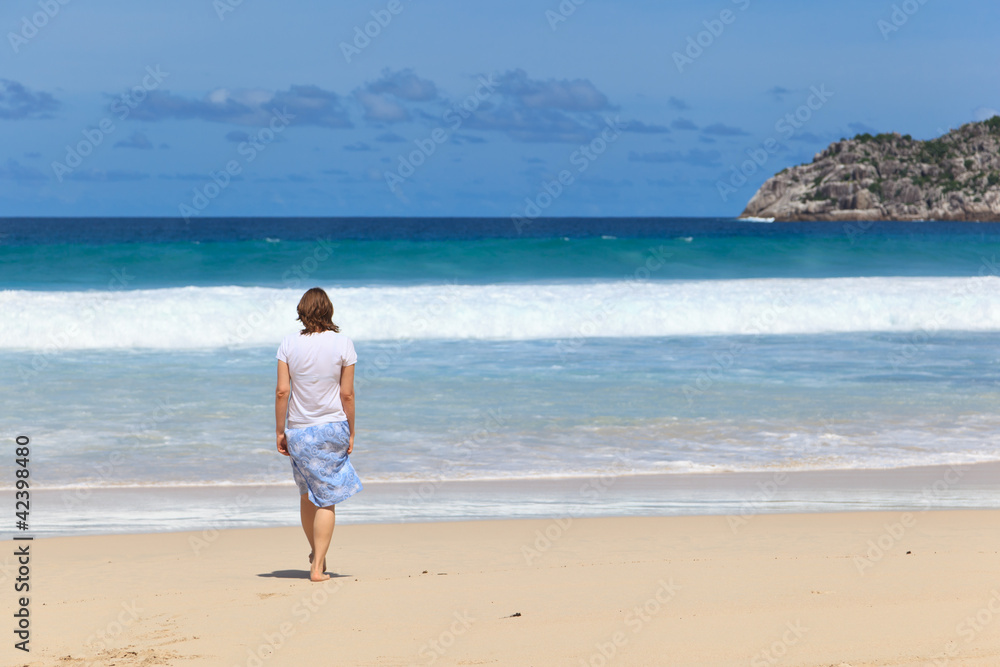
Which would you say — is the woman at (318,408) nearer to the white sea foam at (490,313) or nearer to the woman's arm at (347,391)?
the woman's arm at (347,391)

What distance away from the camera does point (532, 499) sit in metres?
6.57

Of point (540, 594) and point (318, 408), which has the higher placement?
point (318, 408)

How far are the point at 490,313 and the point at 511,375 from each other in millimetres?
7237

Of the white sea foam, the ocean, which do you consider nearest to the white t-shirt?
the ocean

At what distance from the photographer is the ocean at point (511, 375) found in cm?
784

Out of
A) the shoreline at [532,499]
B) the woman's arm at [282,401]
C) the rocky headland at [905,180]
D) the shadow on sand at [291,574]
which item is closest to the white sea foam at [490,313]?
the shoreline at [532,499]

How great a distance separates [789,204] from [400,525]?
121757 millimetres

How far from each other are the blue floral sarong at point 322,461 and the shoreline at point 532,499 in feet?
4.25

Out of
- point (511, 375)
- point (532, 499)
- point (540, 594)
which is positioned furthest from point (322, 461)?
point (511, 375)

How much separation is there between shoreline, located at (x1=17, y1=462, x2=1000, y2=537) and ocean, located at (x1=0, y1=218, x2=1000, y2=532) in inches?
7.8

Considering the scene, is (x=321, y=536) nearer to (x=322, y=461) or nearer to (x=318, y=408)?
(x=322, y=461)

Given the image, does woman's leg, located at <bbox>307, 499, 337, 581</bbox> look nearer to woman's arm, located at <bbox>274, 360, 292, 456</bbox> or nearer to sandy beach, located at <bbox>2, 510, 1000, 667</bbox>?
sandy beach, located at <bbox>2, 510, 1000, 667</bbox>

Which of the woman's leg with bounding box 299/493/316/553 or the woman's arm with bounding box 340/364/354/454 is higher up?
the woman's arm with bounding box 340/364/354/454

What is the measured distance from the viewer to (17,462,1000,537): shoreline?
6.11 metres
